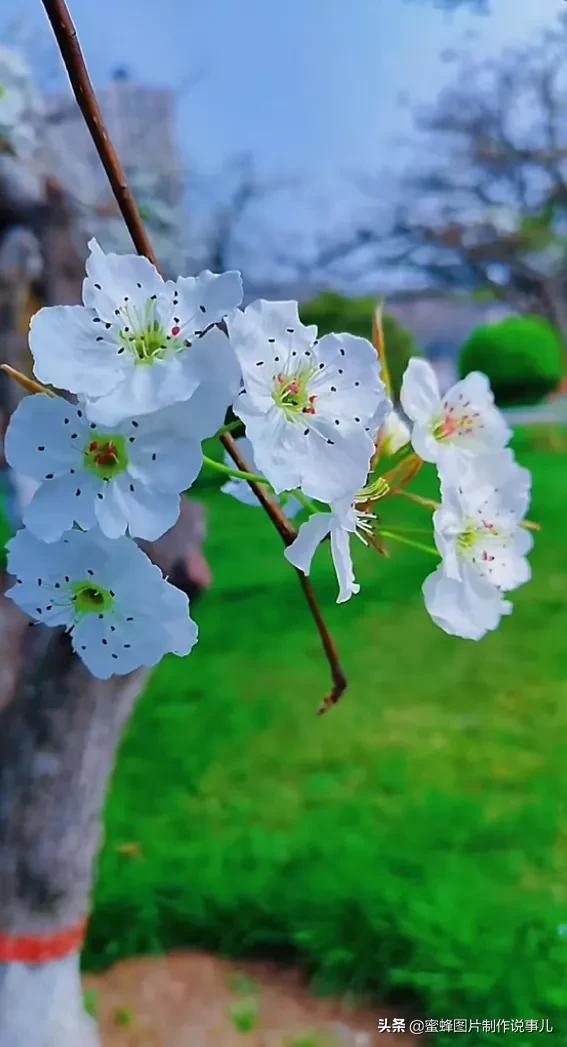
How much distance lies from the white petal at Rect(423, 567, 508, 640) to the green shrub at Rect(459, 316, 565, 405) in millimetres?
1333

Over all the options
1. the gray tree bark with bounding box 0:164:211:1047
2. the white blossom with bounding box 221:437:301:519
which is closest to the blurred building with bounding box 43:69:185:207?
the gray tree bark with bounding box 0:164:211:1047

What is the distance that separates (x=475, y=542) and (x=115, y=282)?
0.47ft

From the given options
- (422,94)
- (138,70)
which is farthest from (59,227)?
(422,94)

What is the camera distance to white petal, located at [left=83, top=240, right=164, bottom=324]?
0.85 feet

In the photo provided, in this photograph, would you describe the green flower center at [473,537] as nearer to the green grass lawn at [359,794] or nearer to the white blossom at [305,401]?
the white blossom at [305,401]

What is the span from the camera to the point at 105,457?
25cm

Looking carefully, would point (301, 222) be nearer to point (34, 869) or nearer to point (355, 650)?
point (355, 650)

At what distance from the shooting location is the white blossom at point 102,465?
0.79 feet

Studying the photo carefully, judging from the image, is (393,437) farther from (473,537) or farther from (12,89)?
(12,89)

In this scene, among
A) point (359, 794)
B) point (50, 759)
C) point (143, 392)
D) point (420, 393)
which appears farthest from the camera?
point (359, 794)

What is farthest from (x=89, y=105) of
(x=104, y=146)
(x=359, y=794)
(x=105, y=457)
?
(x=359, y=794)

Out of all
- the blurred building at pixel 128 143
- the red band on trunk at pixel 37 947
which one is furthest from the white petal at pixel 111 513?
the blurred building at pixel 128 143

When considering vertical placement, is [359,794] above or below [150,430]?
below

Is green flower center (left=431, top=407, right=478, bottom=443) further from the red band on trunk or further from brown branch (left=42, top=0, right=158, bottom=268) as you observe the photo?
the red band on trunk
